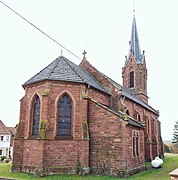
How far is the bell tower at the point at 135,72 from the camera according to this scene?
38.7 m

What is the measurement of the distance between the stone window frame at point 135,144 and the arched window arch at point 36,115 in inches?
339

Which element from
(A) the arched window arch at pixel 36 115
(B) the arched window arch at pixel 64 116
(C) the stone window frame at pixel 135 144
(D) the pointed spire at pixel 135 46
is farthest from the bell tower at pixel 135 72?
(A) the arched window arch at pixel 36 115

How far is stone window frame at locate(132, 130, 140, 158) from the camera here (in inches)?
758

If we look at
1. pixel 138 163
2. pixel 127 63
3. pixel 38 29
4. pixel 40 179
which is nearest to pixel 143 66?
pixel 127 63

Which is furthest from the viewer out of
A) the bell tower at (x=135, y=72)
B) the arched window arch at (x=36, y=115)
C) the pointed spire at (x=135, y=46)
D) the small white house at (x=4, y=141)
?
the small white house at (x=4, y=141)

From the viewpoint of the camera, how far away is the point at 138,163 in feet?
64.2

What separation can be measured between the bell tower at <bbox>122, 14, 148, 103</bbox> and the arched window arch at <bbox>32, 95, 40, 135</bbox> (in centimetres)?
2302

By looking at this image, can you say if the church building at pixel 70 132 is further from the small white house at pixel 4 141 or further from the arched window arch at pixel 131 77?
the small white house at pixel 4 141

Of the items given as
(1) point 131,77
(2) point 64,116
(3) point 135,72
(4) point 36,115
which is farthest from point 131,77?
(4) point 36,115

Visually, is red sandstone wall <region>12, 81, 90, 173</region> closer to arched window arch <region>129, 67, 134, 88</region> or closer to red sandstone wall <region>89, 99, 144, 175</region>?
red sandstone wall <region>89, 99, 144, 175</region>

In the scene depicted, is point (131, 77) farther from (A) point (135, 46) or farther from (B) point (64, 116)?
(B) point (64, 116)

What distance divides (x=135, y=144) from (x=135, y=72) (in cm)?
2161

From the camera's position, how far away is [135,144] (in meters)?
19.7

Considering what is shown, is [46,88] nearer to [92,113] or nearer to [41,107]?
[41,107]
